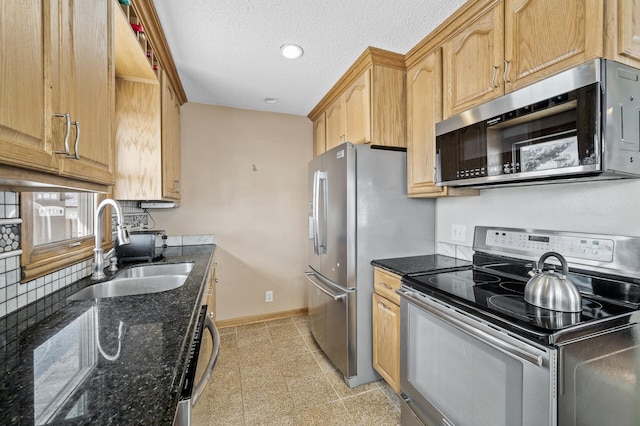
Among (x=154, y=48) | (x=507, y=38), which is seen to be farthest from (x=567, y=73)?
(x=154, y=48)

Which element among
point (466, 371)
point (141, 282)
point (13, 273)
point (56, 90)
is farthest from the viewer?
point (141, 282)

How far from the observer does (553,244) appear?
138cm

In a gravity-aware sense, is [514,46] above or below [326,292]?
above

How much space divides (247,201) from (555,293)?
2.71 meters

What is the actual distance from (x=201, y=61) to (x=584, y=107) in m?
2.28

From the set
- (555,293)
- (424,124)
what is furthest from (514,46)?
(555,293)

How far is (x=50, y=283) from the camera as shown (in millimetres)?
1243

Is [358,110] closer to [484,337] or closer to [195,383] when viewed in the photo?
[484,337]

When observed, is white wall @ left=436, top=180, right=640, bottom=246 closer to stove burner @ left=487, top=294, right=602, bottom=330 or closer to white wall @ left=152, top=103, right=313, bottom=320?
stove burner @ left=487, top=294, right=602, bottom=330

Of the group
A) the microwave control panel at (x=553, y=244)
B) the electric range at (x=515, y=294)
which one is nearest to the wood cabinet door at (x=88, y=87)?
the electric range at (x=515, y=294)

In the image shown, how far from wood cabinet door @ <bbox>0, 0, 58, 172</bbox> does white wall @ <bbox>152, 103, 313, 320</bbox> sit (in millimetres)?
2235

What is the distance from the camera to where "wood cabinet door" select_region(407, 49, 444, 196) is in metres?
1.76

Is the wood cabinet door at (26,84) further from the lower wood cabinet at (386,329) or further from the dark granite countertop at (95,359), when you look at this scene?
the lower wood cabinet at (386,329)

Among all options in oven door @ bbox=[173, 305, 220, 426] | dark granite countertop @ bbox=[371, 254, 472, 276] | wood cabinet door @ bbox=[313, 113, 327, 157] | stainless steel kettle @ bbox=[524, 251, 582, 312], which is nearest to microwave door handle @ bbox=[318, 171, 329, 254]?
dark granite countertop @ bbox=[371, 254, 472, 276]
